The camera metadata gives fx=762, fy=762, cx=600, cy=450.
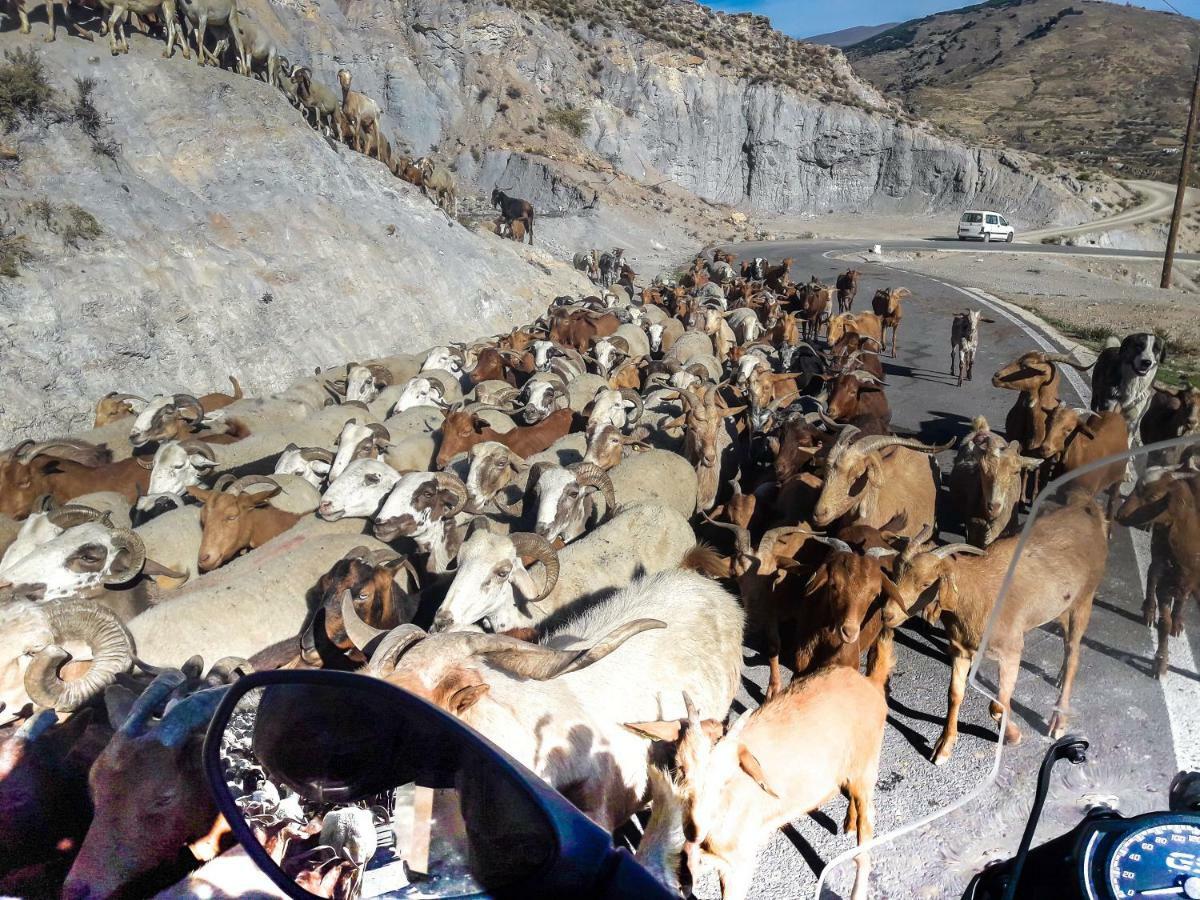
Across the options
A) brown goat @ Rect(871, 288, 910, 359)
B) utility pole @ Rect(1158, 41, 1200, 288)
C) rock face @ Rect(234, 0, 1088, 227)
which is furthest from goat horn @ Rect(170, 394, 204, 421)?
rock face @ Rect(234, 0, 1088, 227)

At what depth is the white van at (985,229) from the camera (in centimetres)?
4772

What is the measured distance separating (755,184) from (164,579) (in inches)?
2441

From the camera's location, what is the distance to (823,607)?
5230 mm

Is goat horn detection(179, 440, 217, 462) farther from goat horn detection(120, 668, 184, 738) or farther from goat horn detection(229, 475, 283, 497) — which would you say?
goat horn detection(120, 668, 184, 738)

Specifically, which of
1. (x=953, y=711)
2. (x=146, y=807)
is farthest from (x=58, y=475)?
(x=953, y=711)

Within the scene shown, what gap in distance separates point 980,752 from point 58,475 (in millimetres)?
9505

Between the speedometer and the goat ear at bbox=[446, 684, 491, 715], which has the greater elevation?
the speedometer

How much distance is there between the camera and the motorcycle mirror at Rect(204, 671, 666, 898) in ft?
5.26

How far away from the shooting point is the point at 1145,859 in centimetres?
144

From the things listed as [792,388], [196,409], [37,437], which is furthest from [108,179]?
[792,388]

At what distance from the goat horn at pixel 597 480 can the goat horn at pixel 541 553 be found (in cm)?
176

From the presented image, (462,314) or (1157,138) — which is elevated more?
(1157,138)

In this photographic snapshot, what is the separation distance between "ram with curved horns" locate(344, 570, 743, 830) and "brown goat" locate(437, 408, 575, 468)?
4.71m

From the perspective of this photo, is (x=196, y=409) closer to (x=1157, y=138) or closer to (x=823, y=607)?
(x=823, y=607)
